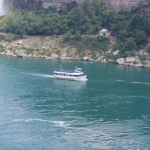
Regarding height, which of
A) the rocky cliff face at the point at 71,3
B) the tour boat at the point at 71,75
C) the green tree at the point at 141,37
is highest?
the rocky cliff face at the point at 71,3

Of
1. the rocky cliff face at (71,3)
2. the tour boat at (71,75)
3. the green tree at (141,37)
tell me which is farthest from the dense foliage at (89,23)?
the tour boat at (71,75)

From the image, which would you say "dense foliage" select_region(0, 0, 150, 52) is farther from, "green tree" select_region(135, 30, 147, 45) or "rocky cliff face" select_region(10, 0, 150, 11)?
"rocky cliff face" select_region(10, 0, 150, 11)

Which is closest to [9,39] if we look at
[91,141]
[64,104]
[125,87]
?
[125,87]

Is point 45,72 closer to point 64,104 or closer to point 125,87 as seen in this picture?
point 125,87

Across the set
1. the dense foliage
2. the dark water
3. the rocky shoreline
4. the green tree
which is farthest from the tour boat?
the green tree

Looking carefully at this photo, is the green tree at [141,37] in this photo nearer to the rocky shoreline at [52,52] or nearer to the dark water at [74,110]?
the rocky shoreline at [52,52]

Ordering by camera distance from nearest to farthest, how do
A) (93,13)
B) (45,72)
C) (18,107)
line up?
(18,107) < (45,72) < (93,13)
